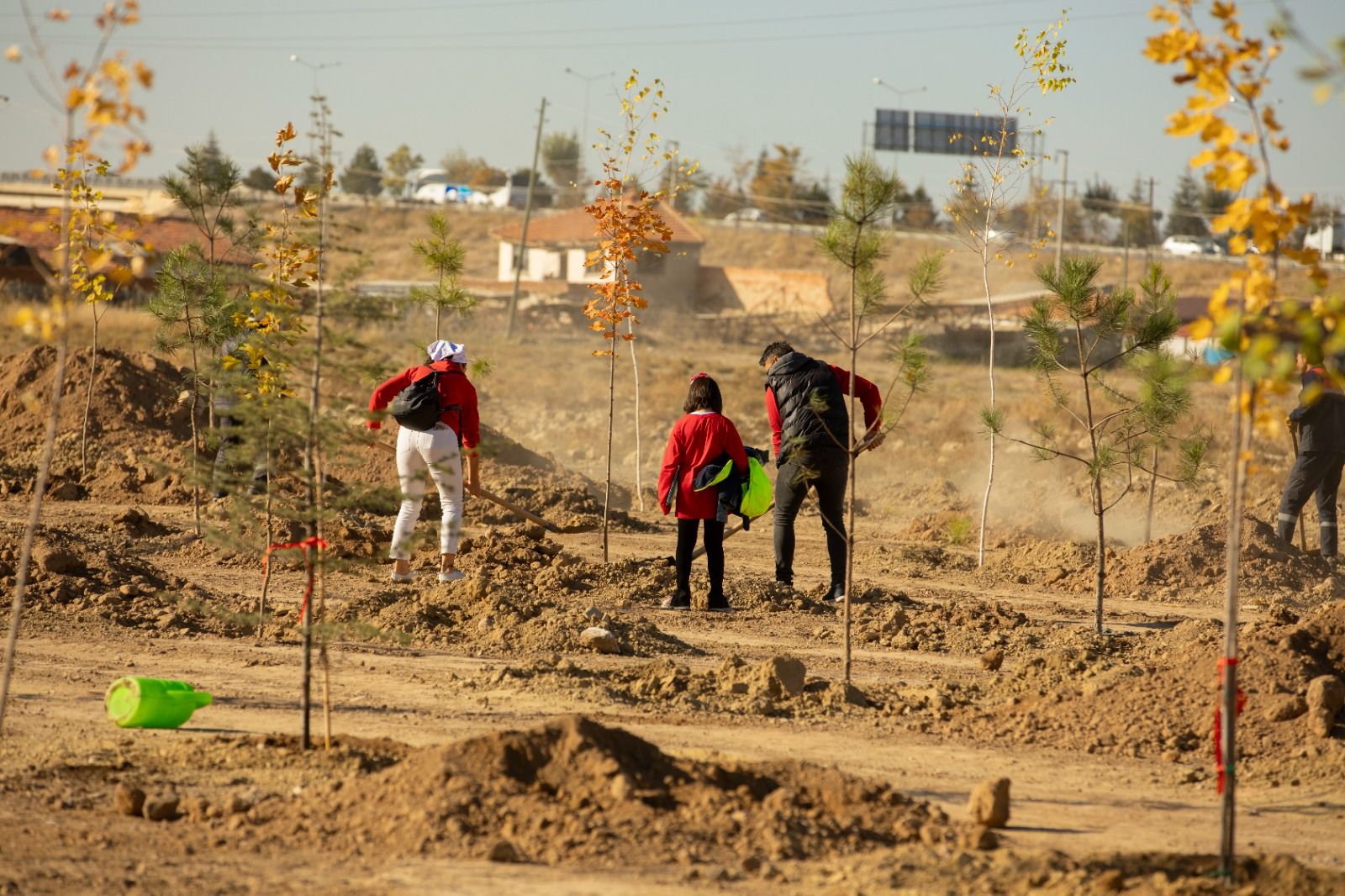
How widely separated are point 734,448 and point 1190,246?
222 feet

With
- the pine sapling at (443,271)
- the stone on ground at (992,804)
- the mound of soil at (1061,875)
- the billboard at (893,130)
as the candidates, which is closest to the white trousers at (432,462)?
the pine sapling at (443,271)

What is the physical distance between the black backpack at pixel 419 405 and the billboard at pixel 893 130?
6094 centimetres

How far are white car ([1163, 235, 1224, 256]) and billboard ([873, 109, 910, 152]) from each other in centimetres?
1467

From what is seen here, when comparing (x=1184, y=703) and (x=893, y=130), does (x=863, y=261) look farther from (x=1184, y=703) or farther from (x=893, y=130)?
(x=893, y=130)

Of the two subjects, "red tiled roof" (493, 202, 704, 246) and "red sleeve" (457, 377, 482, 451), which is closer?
"red sleeve" (457, 377, 482, 451)

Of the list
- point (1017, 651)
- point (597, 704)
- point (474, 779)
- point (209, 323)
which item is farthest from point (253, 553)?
point (474, 779)

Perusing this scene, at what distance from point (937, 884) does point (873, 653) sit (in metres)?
4.99

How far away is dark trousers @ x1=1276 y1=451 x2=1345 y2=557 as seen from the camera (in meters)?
13.4

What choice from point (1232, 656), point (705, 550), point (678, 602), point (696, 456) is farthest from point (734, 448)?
point (1232, 656)

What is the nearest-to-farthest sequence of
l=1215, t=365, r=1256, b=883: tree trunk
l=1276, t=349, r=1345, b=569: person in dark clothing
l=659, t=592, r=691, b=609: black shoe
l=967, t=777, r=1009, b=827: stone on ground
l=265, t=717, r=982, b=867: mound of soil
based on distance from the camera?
l=1215, t=365, r=1256, b=883: tree trunk, l=265, t=717, r=982, b=867: mound of soil, l=967, t=777, r=1009, b=827: stone on ground, l=659, t=592, r=691, b=609: black shoe, l=1276, t=349, r=1345, b=569: person in dark clothing

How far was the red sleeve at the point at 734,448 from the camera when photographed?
10.3m

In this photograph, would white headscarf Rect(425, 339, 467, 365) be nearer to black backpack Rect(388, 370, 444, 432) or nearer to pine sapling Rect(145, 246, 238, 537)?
black backpack Rect(388, 370, 444, 432)

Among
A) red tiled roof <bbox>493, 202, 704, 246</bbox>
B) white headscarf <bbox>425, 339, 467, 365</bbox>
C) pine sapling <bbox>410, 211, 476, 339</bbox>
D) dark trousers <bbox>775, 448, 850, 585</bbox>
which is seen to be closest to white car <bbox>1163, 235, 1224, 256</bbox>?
red tiled roof <bbox>493, 202, 704, 246</bbox>

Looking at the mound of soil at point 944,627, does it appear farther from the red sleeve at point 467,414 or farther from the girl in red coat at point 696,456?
the red sleeve at point 467,414
